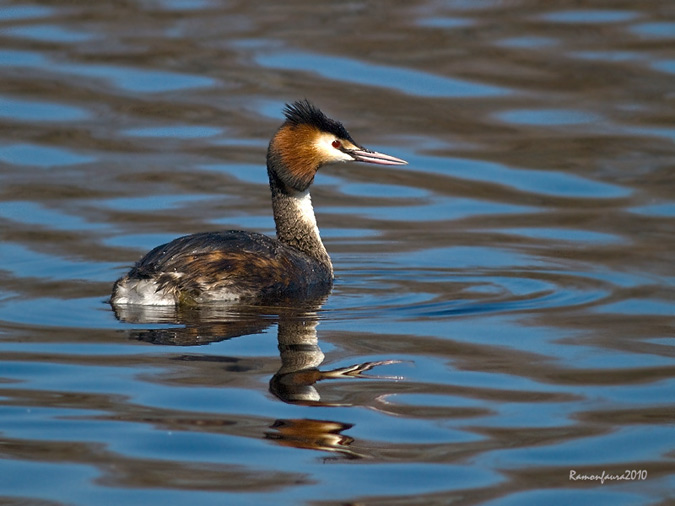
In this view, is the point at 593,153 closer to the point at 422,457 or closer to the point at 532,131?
the point at 532,131

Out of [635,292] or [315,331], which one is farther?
[635,292]

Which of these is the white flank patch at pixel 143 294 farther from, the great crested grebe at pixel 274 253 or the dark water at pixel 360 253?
the dark water at pixel 360 253

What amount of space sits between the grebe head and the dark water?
0.69 m

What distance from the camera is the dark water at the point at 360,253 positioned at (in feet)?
18.4

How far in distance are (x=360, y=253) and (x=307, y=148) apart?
921mm

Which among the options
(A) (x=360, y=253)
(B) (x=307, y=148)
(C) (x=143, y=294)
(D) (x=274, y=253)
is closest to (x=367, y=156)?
(B) (x=307, y=148)

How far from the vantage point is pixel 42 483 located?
534cm

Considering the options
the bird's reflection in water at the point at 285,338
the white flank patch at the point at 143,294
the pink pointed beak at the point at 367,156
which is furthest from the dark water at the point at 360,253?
the pink pointed beak at the point at 367,156

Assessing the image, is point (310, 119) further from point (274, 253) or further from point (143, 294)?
point (143, 294)

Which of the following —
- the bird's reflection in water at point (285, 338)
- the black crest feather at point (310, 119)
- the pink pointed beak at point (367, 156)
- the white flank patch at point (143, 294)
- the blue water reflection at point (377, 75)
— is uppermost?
the blue water reflection at point (377, 75)

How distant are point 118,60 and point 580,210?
20.1 feet

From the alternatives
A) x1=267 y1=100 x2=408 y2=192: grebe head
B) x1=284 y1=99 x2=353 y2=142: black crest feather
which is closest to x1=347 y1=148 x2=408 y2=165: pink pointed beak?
x1=267 y1=100 x2=408 y2=192: grebe head

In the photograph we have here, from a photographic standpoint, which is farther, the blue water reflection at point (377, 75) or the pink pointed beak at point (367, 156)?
the blue water reflection at point (377, 75)

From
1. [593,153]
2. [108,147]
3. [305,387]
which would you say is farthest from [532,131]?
[305,387]
